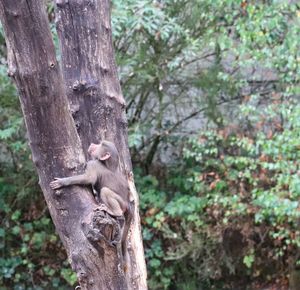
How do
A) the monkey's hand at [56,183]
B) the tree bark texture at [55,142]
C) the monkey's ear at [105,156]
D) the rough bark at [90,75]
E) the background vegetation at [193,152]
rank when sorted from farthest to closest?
1. the background vegetation at [193,152]
2. the rough bark at [90,75]
3. the monkey's ear at [105,156]
4. the monkey's hand at [56,183]
5. the tree bark texture at [55,142]

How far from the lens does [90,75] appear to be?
272 centimetres

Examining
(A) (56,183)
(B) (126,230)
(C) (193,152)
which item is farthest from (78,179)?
(C) (193,152)

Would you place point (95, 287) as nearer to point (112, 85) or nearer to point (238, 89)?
point (112, 85)

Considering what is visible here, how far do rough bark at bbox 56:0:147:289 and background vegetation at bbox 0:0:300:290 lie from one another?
2335 mm

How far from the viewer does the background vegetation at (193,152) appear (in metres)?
5.33

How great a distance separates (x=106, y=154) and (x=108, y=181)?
0.40 ft

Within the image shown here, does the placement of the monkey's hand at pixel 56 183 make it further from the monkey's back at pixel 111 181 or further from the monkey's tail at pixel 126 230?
the monkey's tail at pixel 126 230

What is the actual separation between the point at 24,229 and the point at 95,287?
429cm

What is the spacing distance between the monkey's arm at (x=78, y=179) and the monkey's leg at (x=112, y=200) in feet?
0.27

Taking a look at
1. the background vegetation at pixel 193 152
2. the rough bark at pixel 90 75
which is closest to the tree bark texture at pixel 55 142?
the rough bark at pixel 90 75

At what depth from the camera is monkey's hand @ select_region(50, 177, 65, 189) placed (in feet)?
6.91

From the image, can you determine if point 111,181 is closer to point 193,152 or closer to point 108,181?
point 108,181

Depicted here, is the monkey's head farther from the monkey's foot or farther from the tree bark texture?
the monkey's foot

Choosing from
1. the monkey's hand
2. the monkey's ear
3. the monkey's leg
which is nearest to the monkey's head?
the monkey's ear
